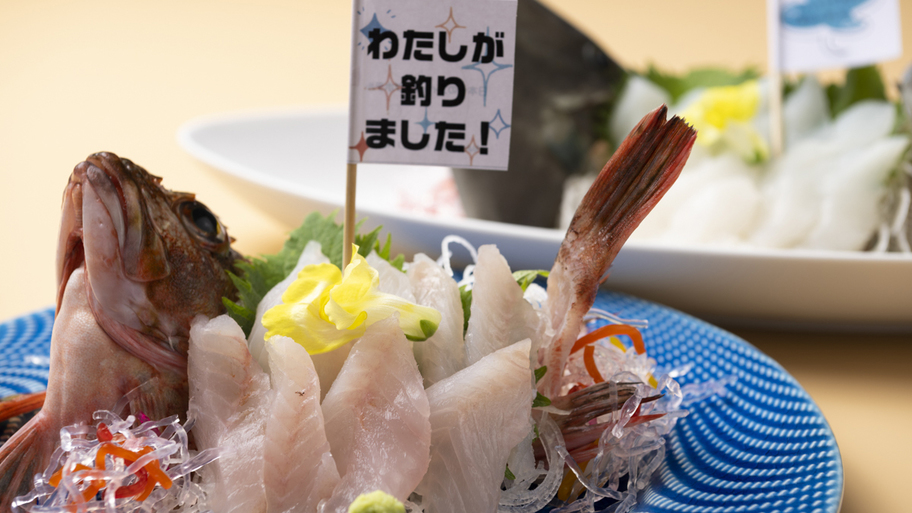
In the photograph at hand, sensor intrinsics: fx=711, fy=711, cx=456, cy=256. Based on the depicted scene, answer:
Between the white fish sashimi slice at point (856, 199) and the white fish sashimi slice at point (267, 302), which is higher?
the white fish sashimi slice at point (856, 199)

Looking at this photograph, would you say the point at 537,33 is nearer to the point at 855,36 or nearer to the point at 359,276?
the point at 855,36

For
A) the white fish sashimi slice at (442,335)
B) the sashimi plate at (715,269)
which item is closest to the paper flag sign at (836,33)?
the sashimi plate at (715,269)

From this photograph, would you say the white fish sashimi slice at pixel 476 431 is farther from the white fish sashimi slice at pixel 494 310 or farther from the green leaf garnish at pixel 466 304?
the green leaf garnish at pixel 466 304

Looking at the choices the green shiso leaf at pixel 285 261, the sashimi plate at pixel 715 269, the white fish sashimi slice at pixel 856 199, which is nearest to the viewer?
the green shiso leaf at pixel 285 261

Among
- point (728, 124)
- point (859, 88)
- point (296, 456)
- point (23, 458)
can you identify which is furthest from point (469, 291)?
point (859, 88)

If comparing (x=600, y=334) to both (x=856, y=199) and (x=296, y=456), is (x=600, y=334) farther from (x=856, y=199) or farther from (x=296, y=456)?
(x=856, y=199)

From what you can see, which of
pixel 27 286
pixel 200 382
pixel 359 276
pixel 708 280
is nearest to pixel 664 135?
pixel 359 276

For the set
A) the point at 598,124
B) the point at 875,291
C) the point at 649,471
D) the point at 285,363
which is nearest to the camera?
the point at 285,363

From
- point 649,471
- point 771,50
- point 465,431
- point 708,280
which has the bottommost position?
point 649,471
